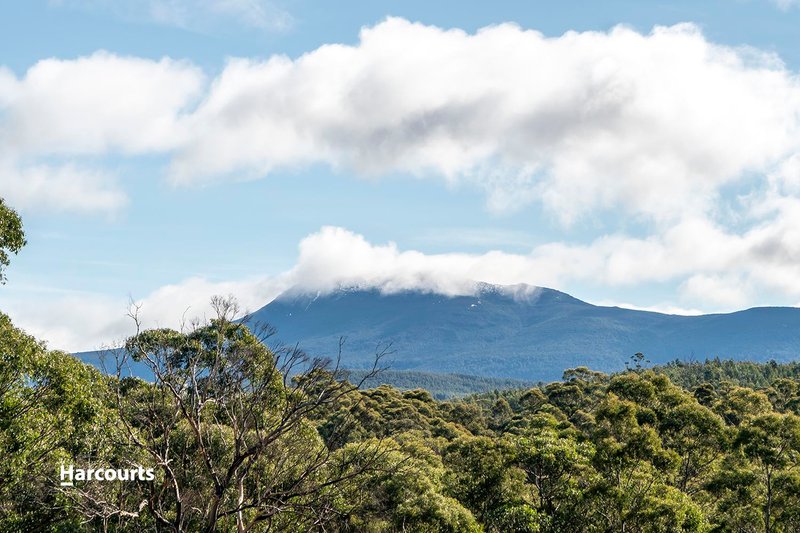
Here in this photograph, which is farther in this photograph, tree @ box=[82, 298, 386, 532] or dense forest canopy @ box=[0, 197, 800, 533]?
dense forest canopy @ box=[0, 197, 800, 533]

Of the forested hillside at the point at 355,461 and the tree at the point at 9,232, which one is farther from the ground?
the tree at the point at 9,232

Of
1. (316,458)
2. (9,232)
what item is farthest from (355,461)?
(9,232)

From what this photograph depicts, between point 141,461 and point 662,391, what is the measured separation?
3741 centimetres

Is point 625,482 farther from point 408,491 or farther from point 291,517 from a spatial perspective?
point 291,517

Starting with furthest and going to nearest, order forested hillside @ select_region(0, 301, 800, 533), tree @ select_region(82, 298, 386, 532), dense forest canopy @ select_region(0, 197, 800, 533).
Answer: forested hillside @ select_region(0, 301, 800, 533), dense forest canopy @ select_region(0, 197, 800, 533), tree @ select_region(82, 298, 386, 532)

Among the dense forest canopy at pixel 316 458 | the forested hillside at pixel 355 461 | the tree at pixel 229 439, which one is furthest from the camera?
the forested hillside at pixel 355 461

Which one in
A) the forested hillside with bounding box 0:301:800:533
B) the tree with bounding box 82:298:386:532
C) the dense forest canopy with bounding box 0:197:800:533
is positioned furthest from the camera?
the forested hillside with bounding box 0:301:800:533

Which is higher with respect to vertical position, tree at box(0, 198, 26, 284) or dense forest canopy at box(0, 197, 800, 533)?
tree at box(0, 198, 26, 284)

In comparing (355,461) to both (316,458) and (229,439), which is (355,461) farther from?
(229,439)

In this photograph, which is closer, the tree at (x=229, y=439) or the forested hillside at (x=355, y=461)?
the tree at (x=229, y=439)

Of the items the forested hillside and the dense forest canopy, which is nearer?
the dense forest canopy

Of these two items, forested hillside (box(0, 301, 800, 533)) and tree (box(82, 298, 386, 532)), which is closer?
tree (box(82, 298, 386, 532))

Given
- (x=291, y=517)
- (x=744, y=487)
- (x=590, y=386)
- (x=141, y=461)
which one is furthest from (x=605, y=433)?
(x=590, y=386)

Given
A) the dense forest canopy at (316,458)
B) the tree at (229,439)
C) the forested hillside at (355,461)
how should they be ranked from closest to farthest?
the tree at (229,439), the dense forest canopy at (316,458), the forested hillside at (355,461)
